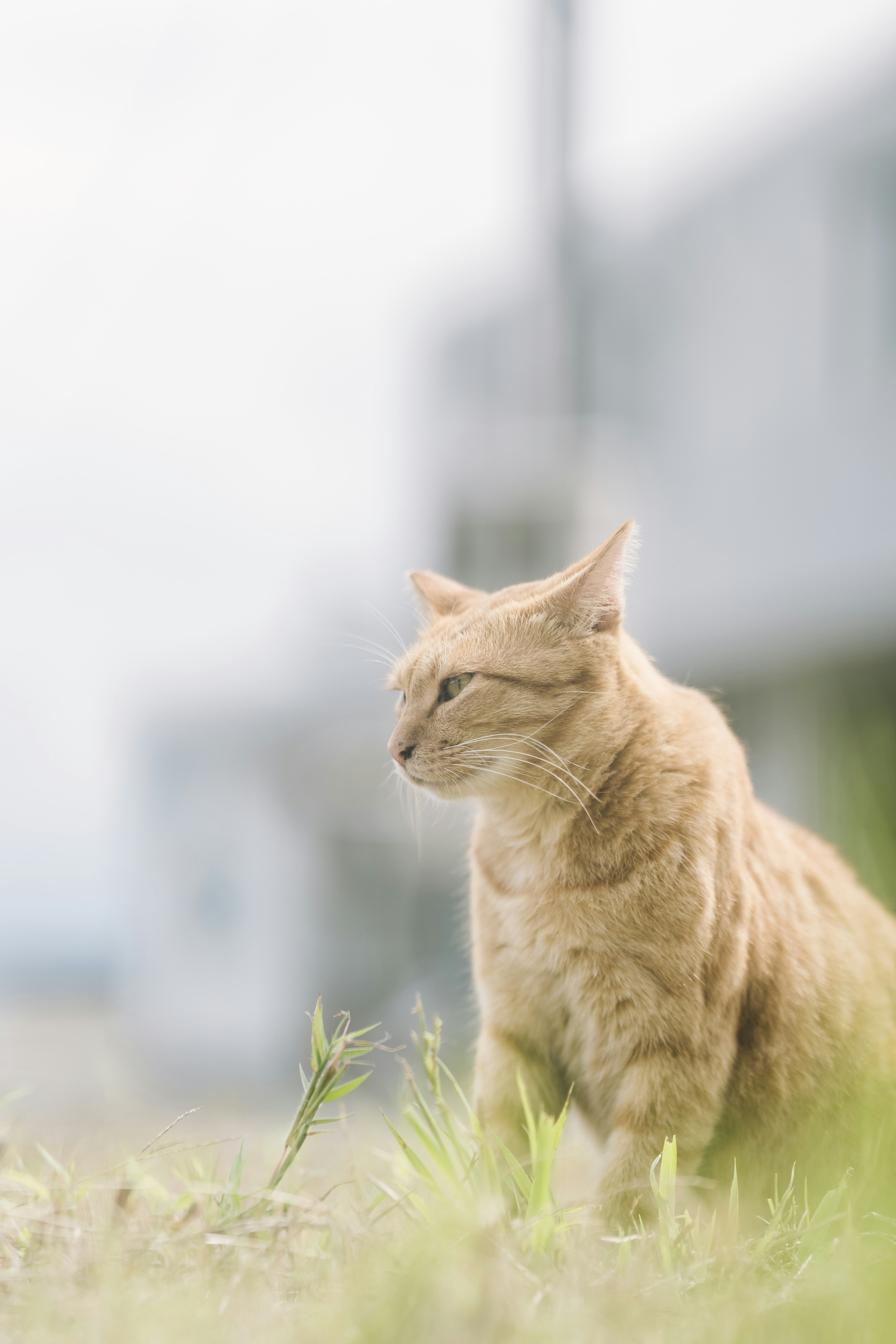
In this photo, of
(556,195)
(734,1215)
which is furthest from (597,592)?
(556,195)

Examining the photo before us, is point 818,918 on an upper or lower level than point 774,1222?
upper

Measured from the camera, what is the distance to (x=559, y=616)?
1.47 m

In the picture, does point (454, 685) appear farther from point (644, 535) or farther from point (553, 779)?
point (644, 535)

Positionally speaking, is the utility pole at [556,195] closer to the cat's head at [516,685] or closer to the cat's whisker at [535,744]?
the cat's head at [516,685]

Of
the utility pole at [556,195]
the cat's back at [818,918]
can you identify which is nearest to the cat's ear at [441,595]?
the cat's back at [818,918]

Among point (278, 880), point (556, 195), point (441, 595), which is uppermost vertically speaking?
point (556, 195)

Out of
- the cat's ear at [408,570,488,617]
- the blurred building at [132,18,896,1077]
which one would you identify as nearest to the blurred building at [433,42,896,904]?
the blurred building at [132,18,896,1077]

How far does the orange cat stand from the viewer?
127cm

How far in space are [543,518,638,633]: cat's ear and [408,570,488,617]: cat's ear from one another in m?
0.23

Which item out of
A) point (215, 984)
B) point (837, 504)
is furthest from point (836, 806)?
point (215, 984)

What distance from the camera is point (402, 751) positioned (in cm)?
151

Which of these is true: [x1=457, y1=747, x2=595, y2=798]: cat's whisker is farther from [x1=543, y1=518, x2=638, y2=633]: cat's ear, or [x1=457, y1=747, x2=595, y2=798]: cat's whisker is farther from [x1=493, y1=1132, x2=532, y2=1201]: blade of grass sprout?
[x1=493, y1=1132, x2=532, y2=1201]: blade of grass sprout

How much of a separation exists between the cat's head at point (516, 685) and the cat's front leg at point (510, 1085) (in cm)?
Result: 34

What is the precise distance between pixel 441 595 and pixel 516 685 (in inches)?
13.6
